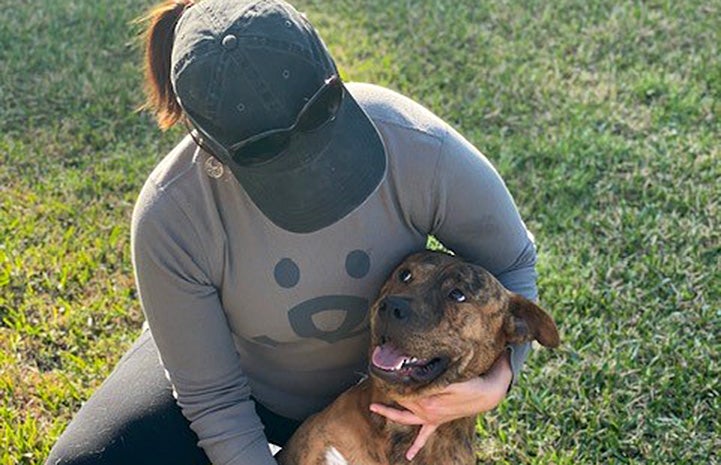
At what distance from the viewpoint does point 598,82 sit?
5555 mm

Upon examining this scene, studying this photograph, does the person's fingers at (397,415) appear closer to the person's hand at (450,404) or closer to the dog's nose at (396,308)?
the person's hand at (450,404)

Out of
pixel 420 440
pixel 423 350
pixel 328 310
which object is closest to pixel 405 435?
pixel 420 440

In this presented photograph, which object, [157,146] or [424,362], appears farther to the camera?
[157,146]

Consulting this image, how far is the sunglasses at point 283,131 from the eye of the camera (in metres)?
2.21

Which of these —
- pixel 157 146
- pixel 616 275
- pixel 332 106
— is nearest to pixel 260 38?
pixel 332 106

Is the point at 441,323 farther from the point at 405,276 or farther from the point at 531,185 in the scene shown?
the point at 531,185

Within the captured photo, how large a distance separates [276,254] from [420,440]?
630 millimetres

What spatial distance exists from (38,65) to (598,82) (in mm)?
3034

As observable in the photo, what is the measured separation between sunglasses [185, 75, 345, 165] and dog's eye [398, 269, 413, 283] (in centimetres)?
57

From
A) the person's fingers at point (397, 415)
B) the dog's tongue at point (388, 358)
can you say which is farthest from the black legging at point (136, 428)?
the dog's tongue at point (388, 358)

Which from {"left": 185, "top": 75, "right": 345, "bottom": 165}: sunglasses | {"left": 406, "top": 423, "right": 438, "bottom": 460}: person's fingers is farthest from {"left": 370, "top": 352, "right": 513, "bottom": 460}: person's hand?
{"left": 185, "top": 75, "right": 345, "bottom": 165}: sunglasses

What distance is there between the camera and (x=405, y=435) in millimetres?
2773

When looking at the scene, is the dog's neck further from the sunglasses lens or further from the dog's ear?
the sunglasses lens

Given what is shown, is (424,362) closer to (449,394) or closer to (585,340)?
(449,394)
